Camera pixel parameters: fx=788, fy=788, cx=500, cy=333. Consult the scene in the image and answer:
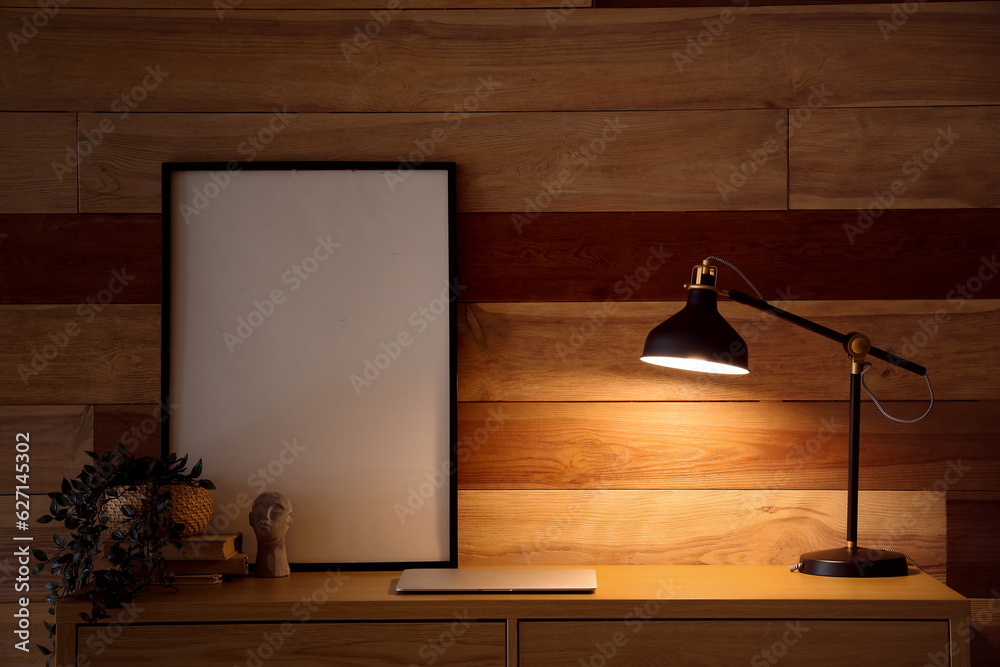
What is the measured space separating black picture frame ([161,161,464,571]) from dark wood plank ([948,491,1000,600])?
102 centimetres

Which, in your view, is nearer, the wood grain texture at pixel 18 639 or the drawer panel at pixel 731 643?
the drawer panel at pixel 731 643

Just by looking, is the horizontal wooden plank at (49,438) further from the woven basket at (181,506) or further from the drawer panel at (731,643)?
the drawer panel at (731,643)

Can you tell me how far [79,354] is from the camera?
5.35 feet

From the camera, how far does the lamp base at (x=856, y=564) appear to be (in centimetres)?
143

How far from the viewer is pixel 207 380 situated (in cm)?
161

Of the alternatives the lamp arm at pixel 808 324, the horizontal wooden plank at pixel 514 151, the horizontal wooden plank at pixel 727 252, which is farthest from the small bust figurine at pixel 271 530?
the lamp arm at pixel 808 324

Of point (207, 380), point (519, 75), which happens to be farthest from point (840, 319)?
point (207, 380)

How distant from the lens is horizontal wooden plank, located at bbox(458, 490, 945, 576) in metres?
1.62

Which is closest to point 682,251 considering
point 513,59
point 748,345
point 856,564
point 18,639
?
point 748,345

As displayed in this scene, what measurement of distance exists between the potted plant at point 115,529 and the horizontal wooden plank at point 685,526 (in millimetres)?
577

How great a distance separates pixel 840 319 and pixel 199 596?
1342 millimetres

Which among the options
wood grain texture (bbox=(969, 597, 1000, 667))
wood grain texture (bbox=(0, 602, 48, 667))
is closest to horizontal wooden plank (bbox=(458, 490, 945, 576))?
wood grain texture (bbox=(969, 597, 1000, 667))

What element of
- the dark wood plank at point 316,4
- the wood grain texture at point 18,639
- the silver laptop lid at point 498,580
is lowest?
the wood grain texture at point 18,639

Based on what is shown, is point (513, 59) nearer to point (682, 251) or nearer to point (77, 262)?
point (682, 251)
